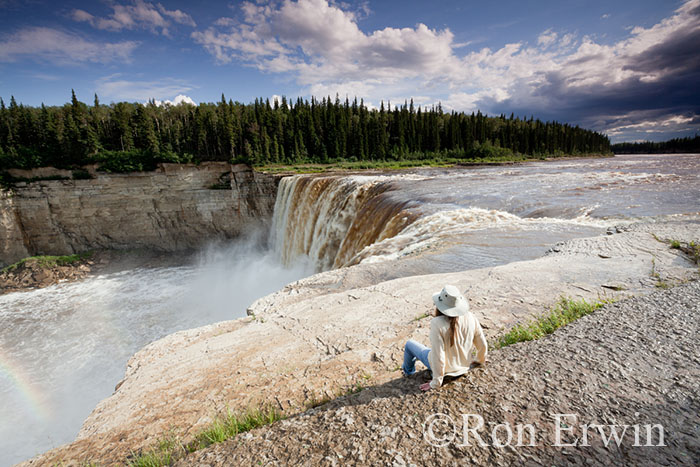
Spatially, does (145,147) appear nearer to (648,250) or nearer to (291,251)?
(291,251)

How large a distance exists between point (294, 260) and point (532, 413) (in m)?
18.4

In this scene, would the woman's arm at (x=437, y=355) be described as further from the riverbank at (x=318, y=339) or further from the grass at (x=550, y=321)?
the grass at (x=550, y=321)

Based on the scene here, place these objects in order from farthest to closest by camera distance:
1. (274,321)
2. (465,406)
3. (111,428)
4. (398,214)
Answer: (398,214), (274,321), (111,428), (465,406)

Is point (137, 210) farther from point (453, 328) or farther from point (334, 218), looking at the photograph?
point (453, 328)

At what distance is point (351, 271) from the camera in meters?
7.28

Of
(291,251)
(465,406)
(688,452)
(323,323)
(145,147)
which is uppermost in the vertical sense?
(145,147)

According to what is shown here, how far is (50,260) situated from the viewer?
91.3 ft

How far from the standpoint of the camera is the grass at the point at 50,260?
2621 centimetres

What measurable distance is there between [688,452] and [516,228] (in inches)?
331

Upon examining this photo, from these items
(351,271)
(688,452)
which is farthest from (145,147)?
(688,452)

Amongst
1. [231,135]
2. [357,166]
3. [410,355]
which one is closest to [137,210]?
[231,135]

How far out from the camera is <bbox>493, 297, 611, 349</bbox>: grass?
3299 millimetres

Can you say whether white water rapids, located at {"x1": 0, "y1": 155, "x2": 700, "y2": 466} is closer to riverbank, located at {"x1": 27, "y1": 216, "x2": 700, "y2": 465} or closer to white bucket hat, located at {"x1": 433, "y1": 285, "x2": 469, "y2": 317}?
riverbank, located at {"x1": 27, "y1": 216, "x2": 700, "y2": 465}

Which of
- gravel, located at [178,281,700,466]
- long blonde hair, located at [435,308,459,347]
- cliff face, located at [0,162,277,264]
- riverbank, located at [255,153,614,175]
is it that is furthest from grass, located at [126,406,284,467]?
riverbank, located at [255,153,614,175]
